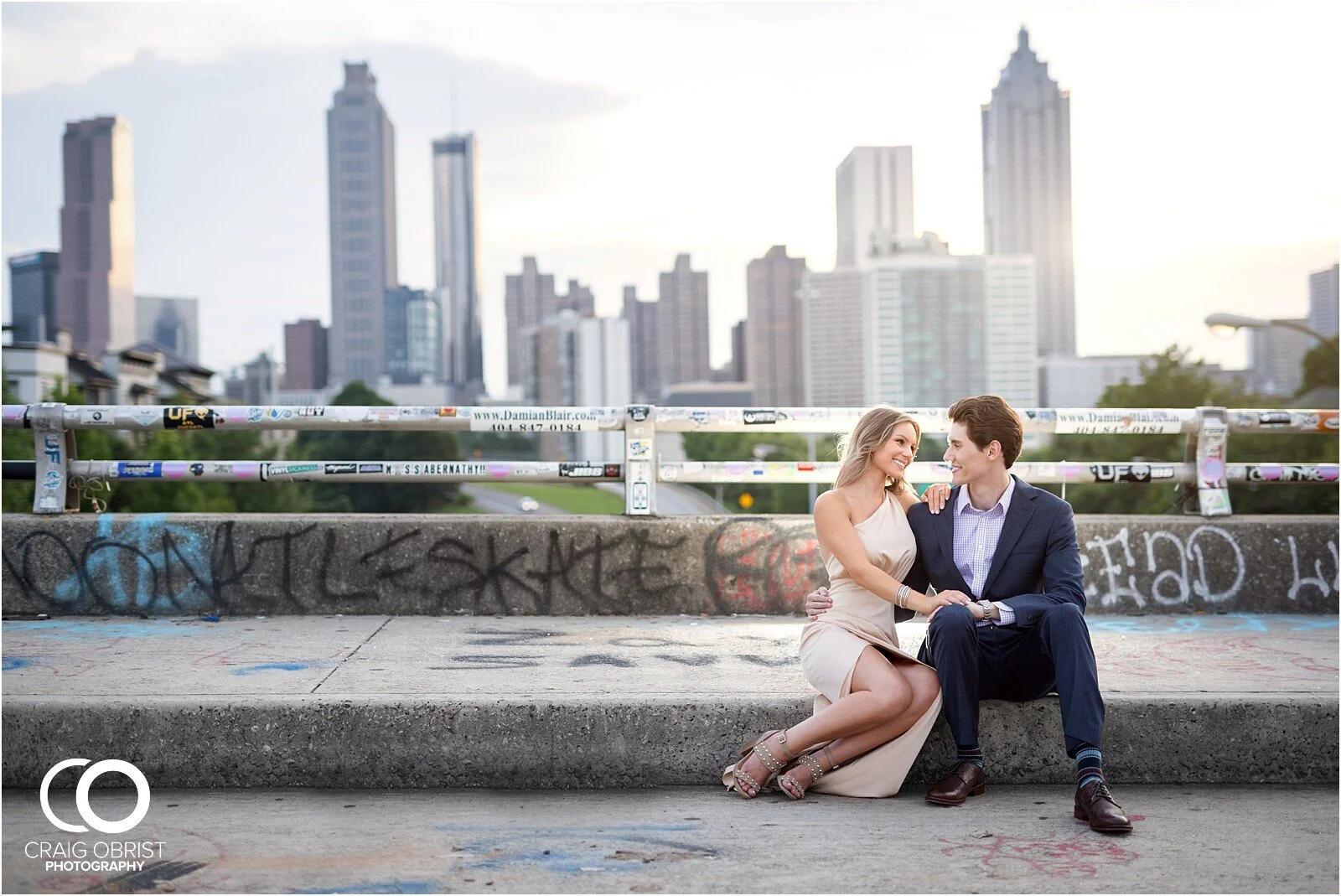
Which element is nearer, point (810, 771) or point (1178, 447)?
point (810, 771)

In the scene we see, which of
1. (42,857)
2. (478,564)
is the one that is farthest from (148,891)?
(478,564)

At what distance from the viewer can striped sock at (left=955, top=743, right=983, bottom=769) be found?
375cm

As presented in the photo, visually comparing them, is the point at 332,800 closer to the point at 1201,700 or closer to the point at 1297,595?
the point at 1201,700

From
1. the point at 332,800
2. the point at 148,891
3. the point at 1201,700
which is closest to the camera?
the point at 148,891

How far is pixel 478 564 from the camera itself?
5.70 meters

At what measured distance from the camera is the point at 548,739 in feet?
12.6

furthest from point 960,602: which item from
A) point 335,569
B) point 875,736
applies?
point 335,569

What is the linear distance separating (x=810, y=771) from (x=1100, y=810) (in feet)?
2.94

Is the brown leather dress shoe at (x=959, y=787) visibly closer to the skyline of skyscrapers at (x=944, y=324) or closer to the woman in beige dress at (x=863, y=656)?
the woman in beige dress at (x=863, y=656)

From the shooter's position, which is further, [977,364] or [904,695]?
[977,364]

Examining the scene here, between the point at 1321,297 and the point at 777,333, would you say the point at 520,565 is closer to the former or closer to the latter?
the point at 1321,297

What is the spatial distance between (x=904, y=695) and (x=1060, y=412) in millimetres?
2928

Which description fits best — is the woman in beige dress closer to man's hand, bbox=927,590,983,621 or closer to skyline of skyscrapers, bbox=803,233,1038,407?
man's hand, bbox=927,590,983,621

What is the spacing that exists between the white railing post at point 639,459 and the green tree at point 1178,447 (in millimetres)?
24577
